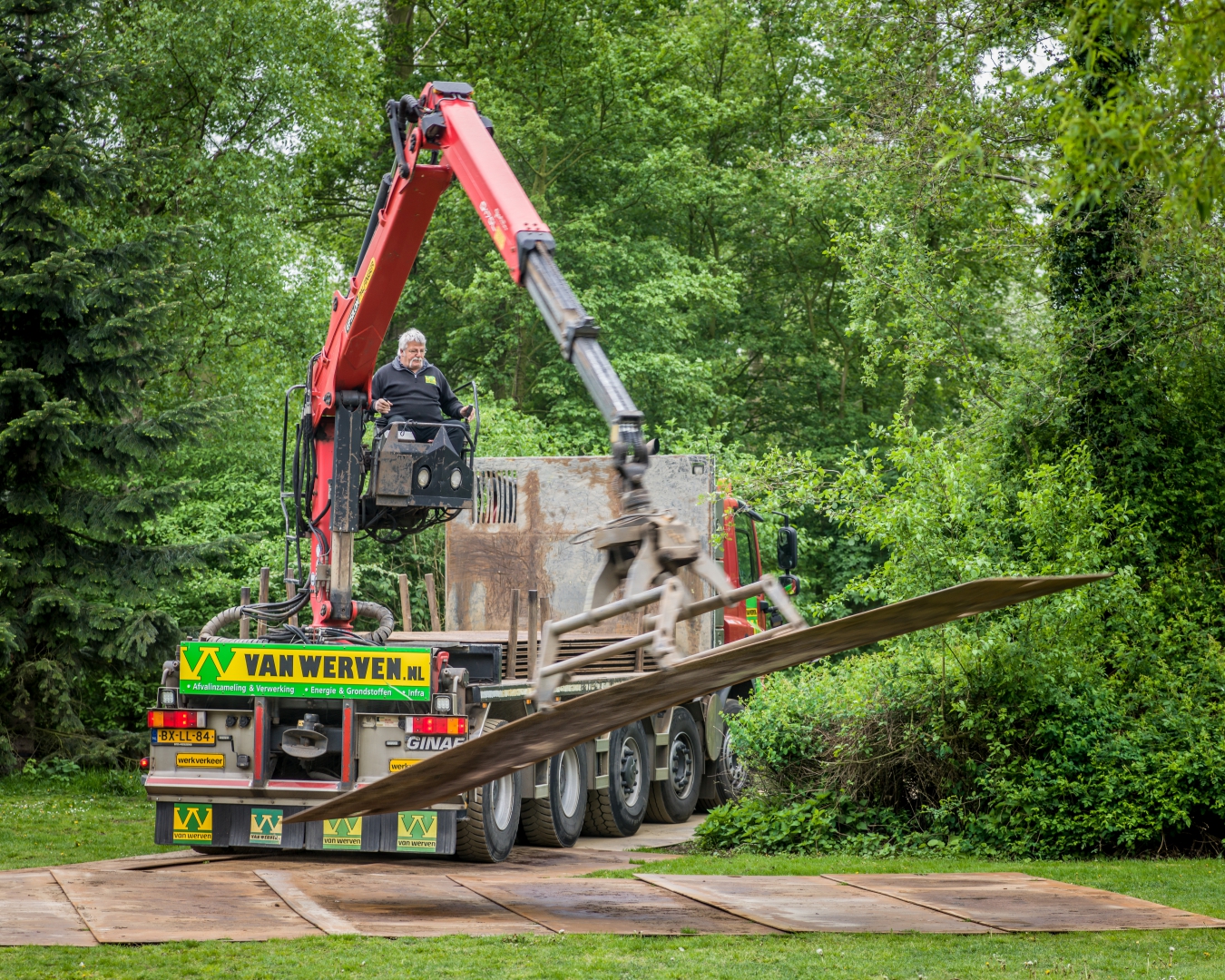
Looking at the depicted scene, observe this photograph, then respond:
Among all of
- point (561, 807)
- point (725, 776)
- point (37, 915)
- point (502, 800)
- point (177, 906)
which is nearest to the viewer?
point (37, 915)

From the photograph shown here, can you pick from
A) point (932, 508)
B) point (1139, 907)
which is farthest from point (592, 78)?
point (1139, 907)

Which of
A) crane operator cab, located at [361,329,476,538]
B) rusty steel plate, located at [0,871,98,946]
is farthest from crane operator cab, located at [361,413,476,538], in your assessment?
rusty steel plate, located at [0,871,98,946]

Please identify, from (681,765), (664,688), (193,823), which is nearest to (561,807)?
(681,765)

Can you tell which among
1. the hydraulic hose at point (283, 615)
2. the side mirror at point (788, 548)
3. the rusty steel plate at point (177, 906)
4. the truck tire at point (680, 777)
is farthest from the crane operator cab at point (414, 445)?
the truck tire at point (680, 777)

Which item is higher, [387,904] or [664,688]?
→ [664,688]

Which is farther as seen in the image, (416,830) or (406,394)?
(406,394)

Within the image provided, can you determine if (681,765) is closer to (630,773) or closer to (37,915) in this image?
(630,773)

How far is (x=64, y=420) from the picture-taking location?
55.0 ft

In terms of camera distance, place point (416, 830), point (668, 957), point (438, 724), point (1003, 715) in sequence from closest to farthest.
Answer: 1. point (668, 957)
2. point (416, 830)
3. point (438, 724)
4. point (1003, 715)

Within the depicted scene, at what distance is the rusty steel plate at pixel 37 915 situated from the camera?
24.7 feet

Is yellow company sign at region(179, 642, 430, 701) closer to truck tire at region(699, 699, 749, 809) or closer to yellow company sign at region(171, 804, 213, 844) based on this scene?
yellow company sign at region(171, 804, 213, 844)

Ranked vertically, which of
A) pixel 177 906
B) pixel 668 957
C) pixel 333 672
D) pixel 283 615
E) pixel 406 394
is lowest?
pixel 668 957

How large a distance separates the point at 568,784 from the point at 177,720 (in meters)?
→ 3.90

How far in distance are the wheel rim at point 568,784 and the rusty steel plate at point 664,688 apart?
205 inches
